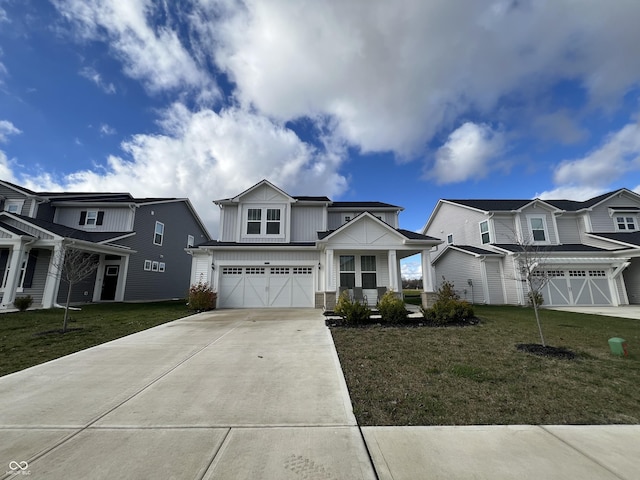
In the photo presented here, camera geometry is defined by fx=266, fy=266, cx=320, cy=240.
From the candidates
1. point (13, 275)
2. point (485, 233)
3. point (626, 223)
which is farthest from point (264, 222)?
point (626, 223)

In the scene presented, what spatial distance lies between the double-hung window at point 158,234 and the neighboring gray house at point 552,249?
19.8 metres

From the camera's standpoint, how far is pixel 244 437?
111 inches

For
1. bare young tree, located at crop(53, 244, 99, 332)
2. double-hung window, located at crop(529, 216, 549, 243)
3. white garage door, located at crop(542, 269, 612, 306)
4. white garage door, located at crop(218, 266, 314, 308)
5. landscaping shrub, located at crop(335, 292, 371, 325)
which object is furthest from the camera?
double-hung window, located at crop(529, 216, 549, 243)

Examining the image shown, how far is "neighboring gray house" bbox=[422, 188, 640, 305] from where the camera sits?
16.1m

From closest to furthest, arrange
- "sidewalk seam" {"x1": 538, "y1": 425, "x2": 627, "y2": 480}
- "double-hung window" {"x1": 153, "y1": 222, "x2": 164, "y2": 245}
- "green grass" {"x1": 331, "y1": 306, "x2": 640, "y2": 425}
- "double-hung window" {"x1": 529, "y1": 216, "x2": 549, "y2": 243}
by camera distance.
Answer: "sidewalk seam" {"x1": 538, "y1": 425, "x2": 627, "y2": 480}, "green grass" {"x1": 331, "y1": 306, "x2": 640, "y2": 425}, "double-hung window" {"x1": 529, "y1": 216, "x2": 549, "y2": 243}, "double-hung window" {"x1": 153, "y1": 222, "x2": 164, "y2": 245}

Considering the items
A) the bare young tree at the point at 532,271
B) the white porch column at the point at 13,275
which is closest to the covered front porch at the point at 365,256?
the bare young tree at the point at 532,271

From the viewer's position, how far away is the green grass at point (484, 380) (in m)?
3.32

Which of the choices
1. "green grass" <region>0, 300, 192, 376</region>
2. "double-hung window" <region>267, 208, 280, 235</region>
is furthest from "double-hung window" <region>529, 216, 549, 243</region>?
"green grass" <region>0, 300, 192, 376</region>

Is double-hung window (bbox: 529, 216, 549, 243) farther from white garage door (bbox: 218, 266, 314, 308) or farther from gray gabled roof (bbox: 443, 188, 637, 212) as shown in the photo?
white garage door (bbox: 218, 266, 314, 308)

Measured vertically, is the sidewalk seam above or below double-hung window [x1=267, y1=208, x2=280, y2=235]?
below

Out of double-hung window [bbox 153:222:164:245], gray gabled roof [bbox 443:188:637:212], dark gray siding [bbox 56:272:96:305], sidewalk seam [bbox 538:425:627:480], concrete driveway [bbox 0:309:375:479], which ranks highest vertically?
gray gabled roof [bbox 443:188:637:212]

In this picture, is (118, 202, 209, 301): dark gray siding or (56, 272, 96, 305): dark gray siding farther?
(118, 202, 209, 301): dark gray siding

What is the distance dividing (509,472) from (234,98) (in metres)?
15.7

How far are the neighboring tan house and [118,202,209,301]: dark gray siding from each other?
17.3ft
